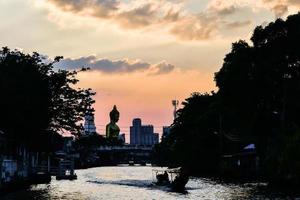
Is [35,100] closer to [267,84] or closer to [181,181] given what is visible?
[181,181]

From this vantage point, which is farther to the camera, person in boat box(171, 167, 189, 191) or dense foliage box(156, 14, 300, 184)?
dense foliage box(156, 14, 300, 184)

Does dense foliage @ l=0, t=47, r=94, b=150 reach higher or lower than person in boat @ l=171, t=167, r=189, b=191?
higher

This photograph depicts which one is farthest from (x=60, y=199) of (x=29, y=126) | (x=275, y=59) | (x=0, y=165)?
(x=275, y=59)

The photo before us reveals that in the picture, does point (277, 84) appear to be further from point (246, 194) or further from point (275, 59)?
point (246, 194)

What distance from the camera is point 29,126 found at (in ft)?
228

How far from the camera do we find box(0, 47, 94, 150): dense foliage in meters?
65.8

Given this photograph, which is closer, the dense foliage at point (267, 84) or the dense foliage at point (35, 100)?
the dense foliage at point (35, 100)

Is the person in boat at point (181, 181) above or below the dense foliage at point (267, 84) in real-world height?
below

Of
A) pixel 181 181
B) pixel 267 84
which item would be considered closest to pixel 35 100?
pixel 181 181

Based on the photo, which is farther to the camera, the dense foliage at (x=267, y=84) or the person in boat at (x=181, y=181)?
the dense foliage at (x=267, y=84)

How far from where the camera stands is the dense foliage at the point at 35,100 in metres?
65.8

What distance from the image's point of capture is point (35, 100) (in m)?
70.4

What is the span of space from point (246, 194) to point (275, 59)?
29396mm

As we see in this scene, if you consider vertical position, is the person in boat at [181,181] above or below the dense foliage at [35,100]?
below
